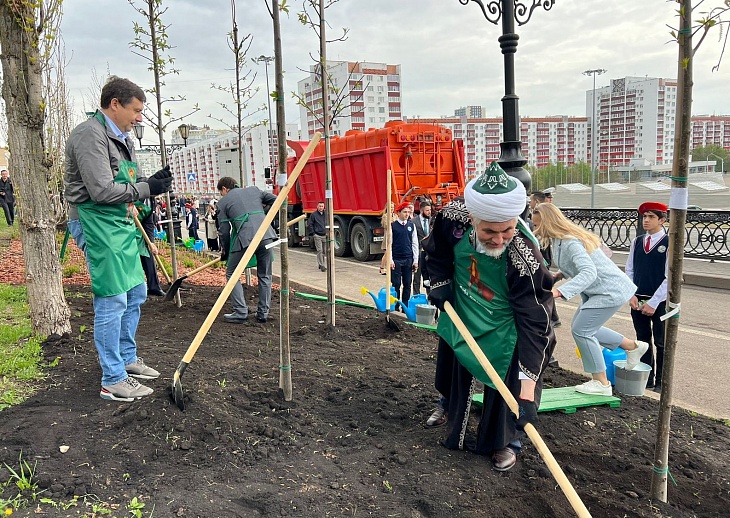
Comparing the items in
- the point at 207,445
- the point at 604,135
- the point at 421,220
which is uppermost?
the point at 604,135

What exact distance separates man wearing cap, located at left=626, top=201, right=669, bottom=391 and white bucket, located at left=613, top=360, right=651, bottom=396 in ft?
1.52

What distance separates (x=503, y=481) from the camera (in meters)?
2.72

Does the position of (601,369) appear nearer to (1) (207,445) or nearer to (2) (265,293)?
(1) (207,445)

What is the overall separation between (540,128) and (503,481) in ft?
294

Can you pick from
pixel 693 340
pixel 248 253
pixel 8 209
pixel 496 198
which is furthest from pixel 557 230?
pixel 8 209

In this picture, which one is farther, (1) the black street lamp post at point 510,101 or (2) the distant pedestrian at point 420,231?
(2) the distant pedestrian at point 420,231

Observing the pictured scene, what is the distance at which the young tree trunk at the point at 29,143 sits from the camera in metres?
4.02

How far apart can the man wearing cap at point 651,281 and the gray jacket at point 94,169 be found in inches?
160

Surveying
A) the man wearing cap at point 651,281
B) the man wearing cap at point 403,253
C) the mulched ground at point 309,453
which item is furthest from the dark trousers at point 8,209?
the man wearing cap at point 651,281

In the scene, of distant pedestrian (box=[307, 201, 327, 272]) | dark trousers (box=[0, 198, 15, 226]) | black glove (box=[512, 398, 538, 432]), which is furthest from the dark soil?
dark trousers (box=[0, 198, 15, 226])

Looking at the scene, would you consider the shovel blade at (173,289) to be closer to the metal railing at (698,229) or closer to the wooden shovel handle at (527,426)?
the wooden shovel handle at (527,426)

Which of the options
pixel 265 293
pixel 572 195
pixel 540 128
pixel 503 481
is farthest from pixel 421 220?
pixel 540 128

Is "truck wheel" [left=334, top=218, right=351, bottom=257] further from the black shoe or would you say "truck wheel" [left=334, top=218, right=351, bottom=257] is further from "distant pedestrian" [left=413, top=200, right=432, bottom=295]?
the black shoe

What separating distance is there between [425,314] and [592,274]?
8.81ft
